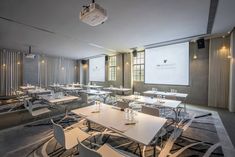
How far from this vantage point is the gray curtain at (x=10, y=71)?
933 centimetres

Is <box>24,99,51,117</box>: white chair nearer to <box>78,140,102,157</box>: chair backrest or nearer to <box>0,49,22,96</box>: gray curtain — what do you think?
<box>78,140,102,157</box>: chair backrest

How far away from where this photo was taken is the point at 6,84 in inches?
373

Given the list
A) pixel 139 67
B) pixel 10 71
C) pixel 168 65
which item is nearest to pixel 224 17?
pixel 168 65

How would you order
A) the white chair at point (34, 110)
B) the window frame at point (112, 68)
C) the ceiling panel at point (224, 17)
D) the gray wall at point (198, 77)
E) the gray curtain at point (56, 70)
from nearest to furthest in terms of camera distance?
the ceiling panel at point (224, 17), the white chair at point (34, 110), the gray wall at point (198, 77), the window frame at point (112, 68), the gray curtain at point (56, 70)

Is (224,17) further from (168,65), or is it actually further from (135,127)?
(135,127)

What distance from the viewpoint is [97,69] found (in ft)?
41.3

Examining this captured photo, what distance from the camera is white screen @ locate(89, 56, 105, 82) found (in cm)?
1203

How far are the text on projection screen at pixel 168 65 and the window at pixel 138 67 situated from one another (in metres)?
0.56

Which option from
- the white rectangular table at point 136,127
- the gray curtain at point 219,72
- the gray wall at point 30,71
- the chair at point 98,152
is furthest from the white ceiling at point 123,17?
the gray wall at point 30,71

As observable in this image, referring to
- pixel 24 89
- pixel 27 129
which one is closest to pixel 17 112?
pixel 27 129

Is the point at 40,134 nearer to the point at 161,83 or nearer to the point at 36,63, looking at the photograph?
the point at 161,83

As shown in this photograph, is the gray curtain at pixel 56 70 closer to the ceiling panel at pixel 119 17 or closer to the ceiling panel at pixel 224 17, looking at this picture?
the ceiling panel at pixel 119 17

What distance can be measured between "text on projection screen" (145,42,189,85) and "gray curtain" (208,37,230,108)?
113 cm

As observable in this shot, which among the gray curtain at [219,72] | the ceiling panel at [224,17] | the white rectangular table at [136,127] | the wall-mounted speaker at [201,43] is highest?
the ceiling panel at [224,17]
